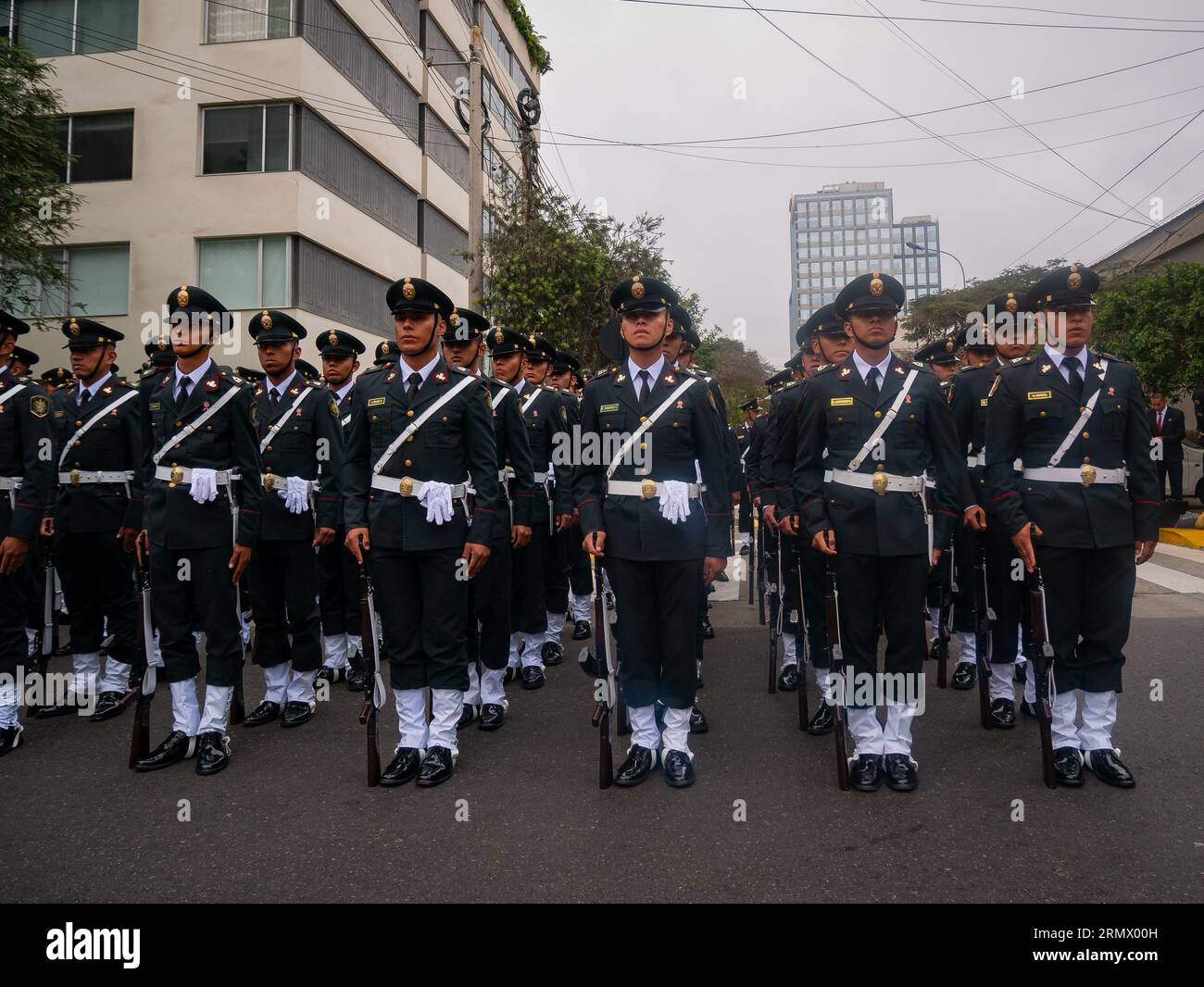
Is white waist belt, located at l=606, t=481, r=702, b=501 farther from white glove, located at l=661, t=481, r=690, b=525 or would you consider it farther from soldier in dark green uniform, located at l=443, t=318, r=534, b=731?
soldier in dark green uniform, located at l=443, t=318, r=534, b=731

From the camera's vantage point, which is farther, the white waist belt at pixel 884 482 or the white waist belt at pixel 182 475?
the white waist belt at pixel 182 475

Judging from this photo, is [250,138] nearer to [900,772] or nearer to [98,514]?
[98,514]

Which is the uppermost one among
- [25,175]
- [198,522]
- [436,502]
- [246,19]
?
[246,19]

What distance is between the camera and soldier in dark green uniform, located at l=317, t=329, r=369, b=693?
20.5 ft

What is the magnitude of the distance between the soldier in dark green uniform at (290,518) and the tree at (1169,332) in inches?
706

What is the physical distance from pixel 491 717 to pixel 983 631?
3114 mm

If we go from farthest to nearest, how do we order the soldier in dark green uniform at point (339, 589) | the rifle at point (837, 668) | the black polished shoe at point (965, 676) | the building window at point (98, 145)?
the building window at point (98, 145) → the soldier in dark green uniform at point (339, 589) → the black polished shoe at point (965, 676) → the rifle at point (837, 668)

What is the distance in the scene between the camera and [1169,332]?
17594 mm

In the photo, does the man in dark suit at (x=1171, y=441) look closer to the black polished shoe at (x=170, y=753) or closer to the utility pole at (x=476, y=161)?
the utility pole at (x=476, y=161)

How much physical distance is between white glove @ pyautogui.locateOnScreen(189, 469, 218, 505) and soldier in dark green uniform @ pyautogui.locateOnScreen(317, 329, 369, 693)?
4.80 ft

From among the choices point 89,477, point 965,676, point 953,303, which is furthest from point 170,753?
point 953,303

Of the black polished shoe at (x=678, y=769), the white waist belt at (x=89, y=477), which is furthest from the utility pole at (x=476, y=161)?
the black polished shoe at (x=678, y=769)

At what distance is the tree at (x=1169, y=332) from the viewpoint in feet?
56.6
